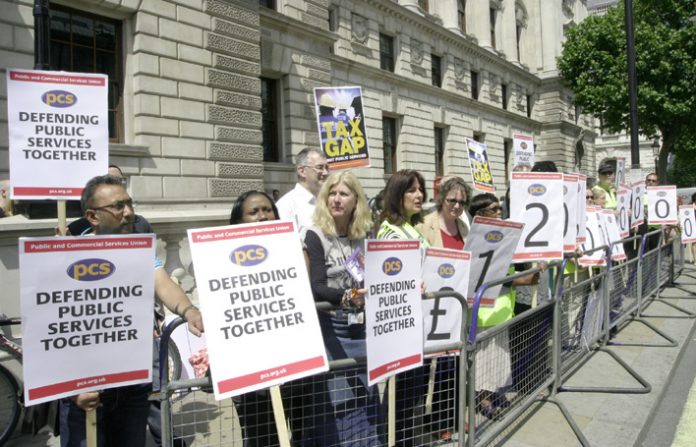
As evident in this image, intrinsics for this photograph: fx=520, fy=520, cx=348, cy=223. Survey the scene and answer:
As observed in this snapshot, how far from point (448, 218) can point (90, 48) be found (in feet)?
28.3

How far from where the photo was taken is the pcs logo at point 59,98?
11.5 ft

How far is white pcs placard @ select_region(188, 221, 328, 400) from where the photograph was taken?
2162 mm

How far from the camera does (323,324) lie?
9.80 feet

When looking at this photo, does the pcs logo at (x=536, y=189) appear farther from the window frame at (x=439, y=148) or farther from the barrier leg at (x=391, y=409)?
the window frame at (x=439, y=148)

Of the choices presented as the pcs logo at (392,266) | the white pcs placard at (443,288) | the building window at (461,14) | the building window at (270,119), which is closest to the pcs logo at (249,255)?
the pcs logo at (392,266)

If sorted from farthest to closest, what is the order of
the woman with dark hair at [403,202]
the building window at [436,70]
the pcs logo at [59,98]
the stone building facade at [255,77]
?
the building window at [436,70], the stone building facade at [255,77], the woman with dark hair at [403,202], the pcs logo at [59,98]

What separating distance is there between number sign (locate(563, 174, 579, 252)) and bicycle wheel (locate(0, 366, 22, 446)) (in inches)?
190

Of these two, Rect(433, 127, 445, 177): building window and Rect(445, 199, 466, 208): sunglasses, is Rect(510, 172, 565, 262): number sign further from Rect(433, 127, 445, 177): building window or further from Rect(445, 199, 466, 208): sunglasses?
Rect(433, 127, 445, 177): building window

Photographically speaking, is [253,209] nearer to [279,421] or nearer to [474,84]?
[279,421]

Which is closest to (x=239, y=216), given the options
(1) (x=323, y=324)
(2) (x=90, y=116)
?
(1) (x=323, y=324)

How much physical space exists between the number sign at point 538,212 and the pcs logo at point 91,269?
3.42 meters

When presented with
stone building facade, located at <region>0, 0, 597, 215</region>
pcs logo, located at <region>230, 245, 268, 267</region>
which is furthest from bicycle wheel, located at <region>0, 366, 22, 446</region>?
stone building facade, located at <region>0, 0, 597, 215</region>

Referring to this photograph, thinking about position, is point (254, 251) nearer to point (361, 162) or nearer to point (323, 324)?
point (323, 324)

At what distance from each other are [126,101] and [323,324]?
8.89 m
